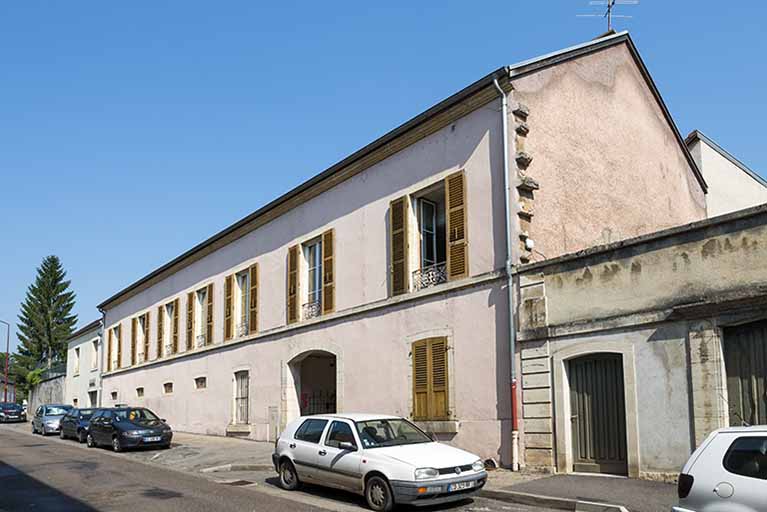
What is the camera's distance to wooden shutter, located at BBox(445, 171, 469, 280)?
50.5ft

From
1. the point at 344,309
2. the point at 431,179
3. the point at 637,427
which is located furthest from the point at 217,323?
the point at 637,427

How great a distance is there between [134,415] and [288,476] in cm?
1104

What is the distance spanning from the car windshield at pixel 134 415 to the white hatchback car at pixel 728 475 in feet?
61.0

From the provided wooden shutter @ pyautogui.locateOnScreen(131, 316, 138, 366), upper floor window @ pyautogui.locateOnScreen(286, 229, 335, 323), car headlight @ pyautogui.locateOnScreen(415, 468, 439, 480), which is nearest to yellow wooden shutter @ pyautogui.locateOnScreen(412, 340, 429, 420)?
upper floor window @ pyautogui.locateOnScreen(286, 229, 335, 323)

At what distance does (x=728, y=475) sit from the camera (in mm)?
6191

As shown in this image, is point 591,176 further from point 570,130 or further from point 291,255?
point 291,255

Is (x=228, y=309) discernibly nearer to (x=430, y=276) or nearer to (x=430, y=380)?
(x=430, y=276)

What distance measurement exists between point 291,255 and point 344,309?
3.74m

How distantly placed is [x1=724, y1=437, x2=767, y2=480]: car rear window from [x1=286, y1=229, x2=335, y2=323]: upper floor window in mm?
14737

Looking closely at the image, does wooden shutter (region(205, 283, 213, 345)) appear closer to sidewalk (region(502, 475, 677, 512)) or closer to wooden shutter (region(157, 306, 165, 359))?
wooden shutter (region(157, 306, 165, 359))

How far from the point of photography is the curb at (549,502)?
9.75m

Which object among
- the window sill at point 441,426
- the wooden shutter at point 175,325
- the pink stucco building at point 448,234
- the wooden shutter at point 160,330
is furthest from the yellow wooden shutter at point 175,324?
the window sill at point 441,426

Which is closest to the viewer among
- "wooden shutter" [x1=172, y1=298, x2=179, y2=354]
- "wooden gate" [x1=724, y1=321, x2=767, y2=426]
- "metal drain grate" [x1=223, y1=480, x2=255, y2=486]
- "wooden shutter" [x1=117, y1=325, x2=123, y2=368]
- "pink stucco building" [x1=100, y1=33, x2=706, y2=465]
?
"wooden gate" [x1=724, y1=321, x2=767, y2=426]

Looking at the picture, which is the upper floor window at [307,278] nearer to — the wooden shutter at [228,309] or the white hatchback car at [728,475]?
the wooden shutter at [228,309]
